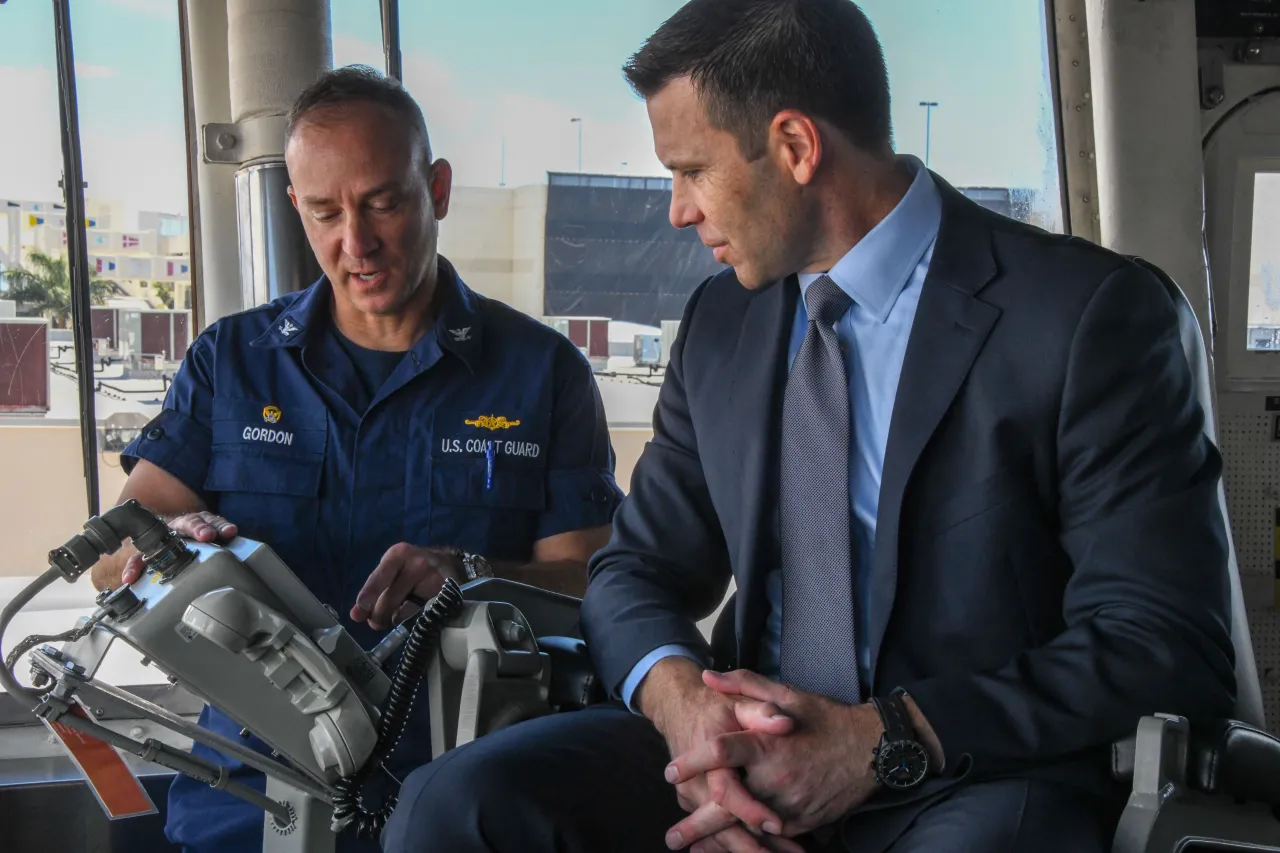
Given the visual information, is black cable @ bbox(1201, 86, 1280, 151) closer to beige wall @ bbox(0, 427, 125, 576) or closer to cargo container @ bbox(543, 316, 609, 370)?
cargo container @ bbox(543, 316, 609, 370)

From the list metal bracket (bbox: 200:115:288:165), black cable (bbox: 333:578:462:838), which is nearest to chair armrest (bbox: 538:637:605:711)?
black cable (bbox: 333:578:462:838)

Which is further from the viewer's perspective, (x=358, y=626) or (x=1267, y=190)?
(x=1267, y=190)

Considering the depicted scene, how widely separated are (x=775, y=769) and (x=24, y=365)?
8.79 ft

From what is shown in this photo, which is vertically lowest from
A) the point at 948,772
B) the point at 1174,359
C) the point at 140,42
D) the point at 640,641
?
the point at 948,772

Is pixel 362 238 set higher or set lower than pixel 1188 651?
higher

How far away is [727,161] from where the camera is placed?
1.50 m

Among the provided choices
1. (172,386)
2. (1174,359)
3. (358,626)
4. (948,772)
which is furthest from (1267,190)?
(172,386)

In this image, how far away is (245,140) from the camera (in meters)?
2.87

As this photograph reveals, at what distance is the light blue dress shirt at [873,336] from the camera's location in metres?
1.47

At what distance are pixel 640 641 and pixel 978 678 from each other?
44 centimetres

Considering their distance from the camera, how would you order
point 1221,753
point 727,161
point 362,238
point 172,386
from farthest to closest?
point 172,386
point 362,238
point 727,161
point 1221,753

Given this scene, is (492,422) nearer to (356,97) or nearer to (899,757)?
(356,97)

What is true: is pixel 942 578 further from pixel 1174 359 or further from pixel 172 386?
pixel 172 386

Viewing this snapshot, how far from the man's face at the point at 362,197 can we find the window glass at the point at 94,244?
125 cm
